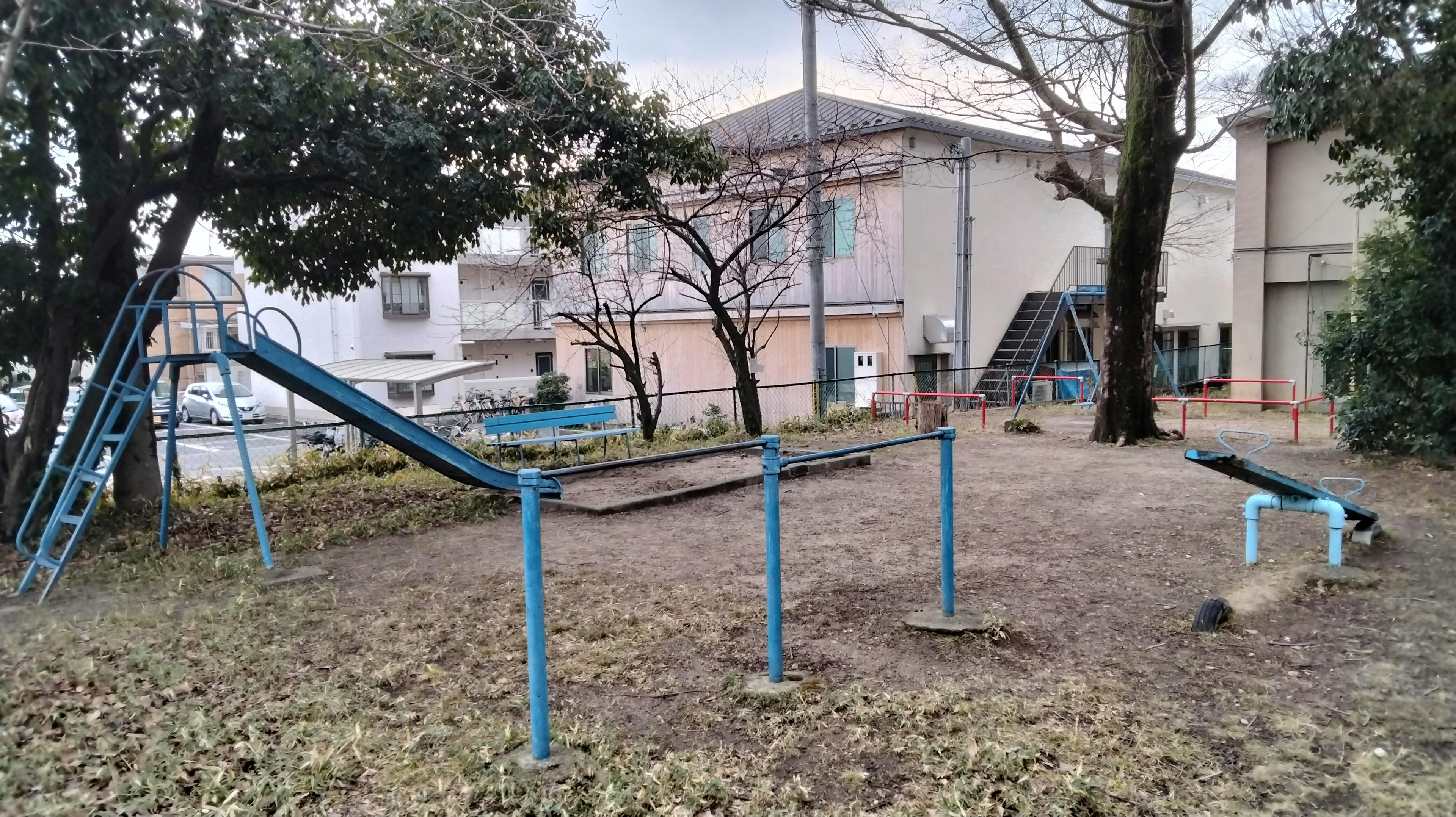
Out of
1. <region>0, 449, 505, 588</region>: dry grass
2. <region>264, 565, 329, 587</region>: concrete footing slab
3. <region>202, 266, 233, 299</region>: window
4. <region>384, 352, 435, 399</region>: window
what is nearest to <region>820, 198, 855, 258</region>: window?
<region>0, 449, 505, 588</region>: dry grass

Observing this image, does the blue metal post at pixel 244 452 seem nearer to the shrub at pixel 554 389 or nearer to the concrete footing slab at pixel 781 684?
the concrete footing slab at pixel 781 684

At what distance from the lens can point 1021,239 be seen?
76.4 ft

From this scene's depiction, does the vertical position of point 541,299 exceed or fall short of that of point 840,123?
it falls short

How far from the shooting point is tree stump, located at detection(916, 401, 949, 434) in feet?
44.4

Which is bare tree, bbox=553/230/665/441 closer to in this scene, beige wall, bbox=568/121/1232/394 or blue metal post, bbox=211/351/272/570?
beige wall, bbox=568/121/1232/394

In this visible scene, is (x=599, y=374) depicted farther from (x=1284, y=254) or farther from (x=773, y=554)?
(x=773, y=554)

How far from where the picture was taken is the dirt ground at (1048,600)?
3.61m

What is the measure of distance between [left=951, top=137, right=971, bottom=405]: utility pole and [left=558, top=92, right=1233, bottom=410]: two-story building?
301 millimetres

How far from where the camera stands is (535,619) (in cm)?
346

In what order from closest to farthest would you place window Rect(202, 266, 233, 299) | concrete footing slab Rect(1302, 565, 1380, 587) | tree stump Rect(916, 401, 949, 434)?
1. concrete footing slab Rect(1302, 565, 1380, 587)
2. tree stump Rect(916, 401, 949, 434)
3. window Rect(202, 266, 233, 299)

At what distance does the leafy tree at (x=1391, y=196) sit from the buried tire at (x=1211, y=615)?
19.3 ft

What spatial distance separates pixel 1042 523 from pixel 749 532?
2418 mm

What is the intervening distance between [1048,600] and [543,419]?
22.4 ft

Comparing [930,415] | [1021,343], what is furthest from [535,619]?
[1021,343]
